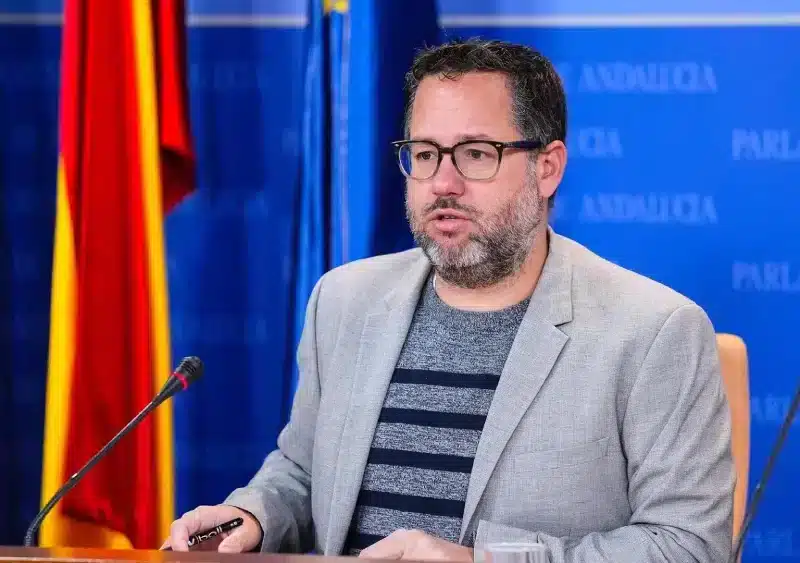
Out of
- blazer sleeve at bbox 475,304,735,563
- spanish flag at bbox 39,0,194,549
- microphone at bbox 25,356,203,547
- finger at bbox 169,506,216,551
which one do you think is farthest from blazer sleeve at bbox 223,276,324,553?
spanish flag at bbox 39,0,194,549

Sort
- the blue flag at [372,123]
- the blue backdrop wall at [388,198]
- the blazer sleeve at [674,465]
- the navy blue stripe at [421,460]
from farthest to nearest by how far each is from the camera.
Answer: the blue backdrop wall at [388,198]
the blue flag at [372,123]
the navy blue stripe at [421,460]
the blazer sleeve at [674,465]

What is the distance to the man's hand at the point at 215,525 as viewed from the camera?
1966 millimetres

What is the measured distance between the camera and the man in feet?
6.51

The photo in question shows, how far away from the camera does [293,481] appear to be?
234 centimetres

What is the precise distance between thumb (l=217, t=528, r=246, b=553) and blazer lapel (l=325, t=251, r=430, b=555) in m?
0.20

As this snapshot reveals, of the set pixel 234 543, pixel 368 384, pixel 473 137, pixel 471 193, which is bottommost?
pixel 234 543

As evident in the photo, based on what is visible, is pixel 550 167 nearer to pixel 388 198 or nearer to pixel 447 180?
pixel 447 180

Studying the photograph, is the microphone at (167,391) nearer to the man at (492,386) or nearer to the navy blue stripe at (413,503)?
the man at (492,386)

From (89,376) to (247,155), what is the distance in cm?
94

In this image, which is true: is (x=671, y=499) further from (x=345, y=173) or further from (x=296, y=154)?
(x=296, y=154)

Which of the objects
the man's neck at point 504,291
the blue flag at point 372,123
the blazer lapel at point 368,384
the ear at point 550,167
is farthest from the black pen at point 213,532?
the blue flag at point 372,123

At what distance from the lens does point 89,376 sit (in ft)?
9.75

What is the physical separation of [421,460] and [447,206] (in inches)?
21.1

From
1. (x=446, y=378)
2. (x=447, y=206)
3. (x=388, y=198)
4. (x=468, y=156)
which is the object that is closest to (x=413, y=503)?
(x=446, y=378)
